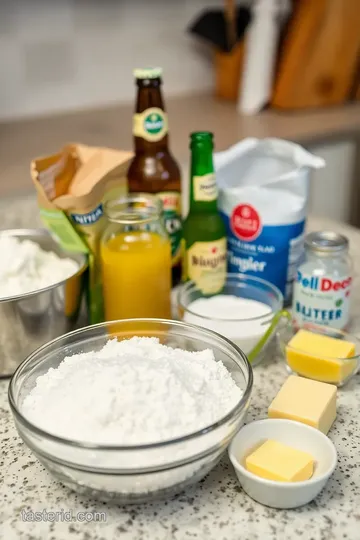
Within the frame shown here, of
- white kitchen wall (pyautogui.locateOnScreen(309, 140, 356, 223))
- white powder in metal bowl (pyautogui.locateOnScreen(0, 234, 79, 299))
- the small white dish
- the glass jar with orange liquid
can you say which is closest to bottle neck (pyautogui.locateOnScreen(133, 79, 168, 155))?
the glass jar with orange liquid

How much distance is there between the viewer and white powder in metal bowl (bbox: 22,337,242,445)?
2.02 feet

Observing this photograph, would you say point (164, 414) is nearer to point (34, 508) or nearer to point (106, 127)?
point (34, 508)

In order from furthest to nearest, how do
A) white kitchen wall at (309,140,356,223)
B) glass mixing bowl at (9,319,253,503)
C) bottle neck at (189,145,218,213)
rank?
white kitchen wall at (309,140,356,223) → bottle neck at (189,145,218,213) → glass mixing bowl at (9,319,253,503)

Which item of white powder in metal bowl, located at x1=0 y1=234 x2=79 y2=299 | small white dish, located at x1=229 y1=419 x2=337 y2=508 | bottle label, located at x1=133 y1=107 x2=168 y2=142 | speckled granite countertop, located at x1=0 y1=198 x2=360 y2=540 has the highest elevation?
bottle label, located at x1=133 y1=107 x2=168 y2=142

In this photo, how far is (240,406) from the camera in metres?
0.63

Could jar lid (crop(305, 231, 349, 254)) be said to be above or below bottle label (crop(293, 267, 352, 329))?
above

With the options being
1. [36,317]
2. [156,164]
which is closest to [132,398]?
[36,317]

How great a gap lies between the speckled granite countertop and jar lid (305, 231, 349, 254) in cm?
27

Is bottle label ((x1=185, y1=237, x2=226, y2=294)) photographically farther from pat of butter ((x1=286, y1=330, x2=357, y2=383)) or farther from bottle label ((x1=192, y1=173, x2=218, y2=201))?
pat of butter ((x1=286, y1=330, x2=357, y2=383))

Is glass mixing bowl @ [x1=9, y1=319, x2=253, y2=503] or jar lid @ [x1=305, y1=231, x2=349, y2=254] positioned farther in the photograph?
jar lid @ [x1=305, y1=231, x2=349, y2=254]

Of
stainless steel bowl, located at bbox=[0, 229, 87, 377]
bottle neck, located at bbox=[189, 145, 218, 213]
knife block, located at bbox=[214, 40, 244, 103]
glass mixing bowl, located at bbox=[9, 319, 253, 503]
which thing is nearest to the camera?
glass mixing bowl, located at bbox=[9, 319, 253, 503]

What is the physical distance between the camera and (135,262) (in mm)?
895

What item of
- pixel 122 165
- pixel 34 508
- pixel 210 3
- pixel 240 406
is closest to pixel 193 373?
pixel 240 406

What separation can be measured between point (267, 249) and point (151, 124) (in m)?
0.26
